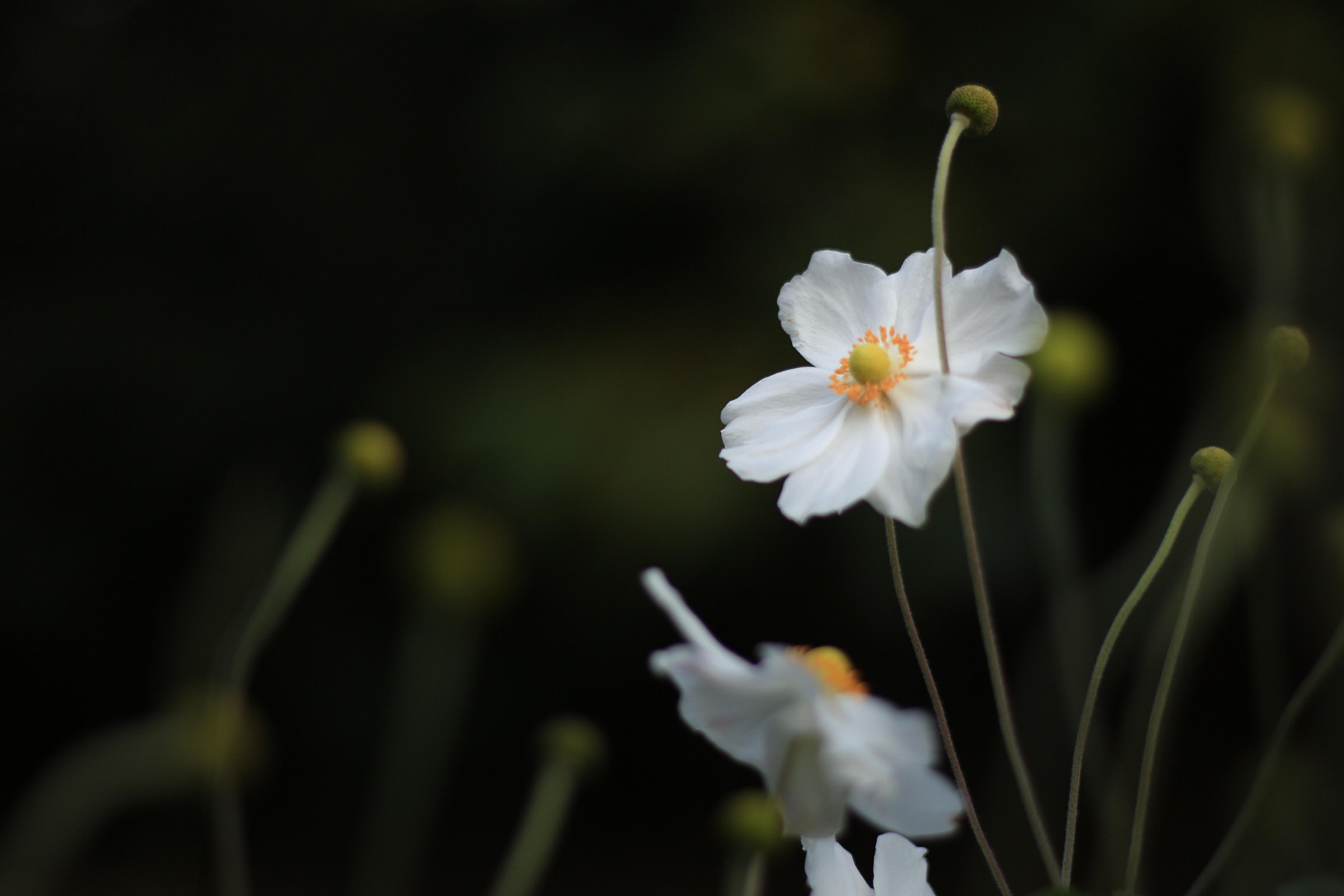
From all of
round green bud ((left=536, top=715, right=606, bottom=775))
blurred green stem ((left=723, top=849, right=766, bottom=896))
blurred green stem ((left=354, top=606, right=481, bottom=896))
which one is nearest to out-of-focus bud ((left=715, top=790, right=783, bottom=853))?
blurred green stem ((left=723, top=849, right=766, bottom=896))

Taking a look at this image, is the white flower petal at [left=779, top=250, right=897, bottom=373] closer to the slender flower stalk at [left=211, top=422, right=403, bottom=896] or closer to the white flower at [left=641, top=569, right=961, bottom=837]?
the white flower at [left=641, top=569, right=961, bottom=837]

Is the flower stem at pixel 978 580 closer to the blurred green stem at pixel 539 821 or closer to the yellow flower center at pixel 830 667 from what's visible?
the yellow flower center at pixel 830 667

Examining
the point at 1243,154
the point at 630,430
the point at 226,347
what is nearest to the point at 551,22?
the point at 630,430

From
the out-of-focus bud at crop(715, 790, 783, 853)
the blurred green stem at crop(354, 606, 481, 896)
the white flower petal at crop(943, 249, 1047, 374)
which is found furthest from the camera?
the blurred green stem at crop(354, 606, 481, 896)

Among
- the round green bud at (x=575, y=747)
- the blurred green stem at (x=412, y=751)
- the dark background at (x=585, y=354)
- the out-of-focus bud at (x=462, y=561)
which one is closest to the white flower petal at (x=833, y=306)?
the round green bud at (x=575, y=747)

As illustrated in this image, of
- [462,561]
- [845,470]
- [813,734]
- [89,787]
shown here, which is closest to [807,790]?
[813,734]

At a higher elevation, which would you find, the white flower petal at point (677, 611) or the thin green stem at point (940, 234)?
the thin green stem at point (940, 234)

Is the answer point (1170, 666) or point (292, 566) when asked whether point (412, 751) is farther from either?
point (1170, 666)
